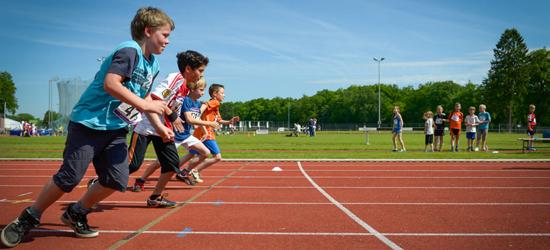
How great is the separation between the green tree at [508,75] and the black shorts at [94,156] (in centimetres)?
7565

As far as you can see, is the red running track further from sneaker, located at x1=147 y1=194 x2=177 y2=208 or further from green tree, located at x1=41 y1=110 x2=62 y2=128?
green tree, located at x1=41 y1=110 x2=62 y2=128

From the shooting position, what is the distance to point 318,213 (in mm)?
4840

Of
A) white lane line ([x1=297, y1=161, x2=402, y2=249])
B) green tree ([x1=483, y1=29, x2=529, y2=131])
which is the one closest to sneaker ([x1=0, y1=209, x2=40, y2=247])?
white lane line ([x1=297, y1=161, x2=402, y2=249])

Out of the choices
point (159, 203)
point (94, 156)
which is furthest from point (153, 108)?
point (159, 203)

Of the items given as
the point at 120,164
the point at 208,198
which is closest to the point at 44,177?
the point at 208,198

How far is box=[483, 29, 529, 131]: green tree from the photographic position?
226ft

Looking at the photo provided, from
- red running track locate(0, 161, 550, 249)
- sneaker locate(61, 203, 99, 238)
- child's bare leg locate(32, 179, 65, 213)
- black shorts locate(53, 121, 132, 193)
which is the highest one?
black shorts locate(53, 121, 132, 193)

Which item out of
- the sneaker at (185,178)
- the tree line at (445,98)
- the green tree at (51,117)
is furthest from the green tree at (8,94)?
the sneaker at (185,178)

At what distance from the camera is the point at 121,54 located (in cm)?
323

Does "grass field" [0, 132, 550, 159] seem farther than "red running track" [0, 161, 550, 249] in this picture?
Yes

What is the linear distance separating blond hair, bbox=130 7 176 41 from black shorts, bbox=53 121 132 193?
0.86 meters

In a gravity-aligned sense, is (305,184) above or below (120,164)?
below

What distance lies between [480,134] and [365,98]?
3999 inches

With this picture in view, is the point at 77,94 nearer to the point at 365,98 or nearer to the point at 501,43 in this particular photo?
the point at 501,43
